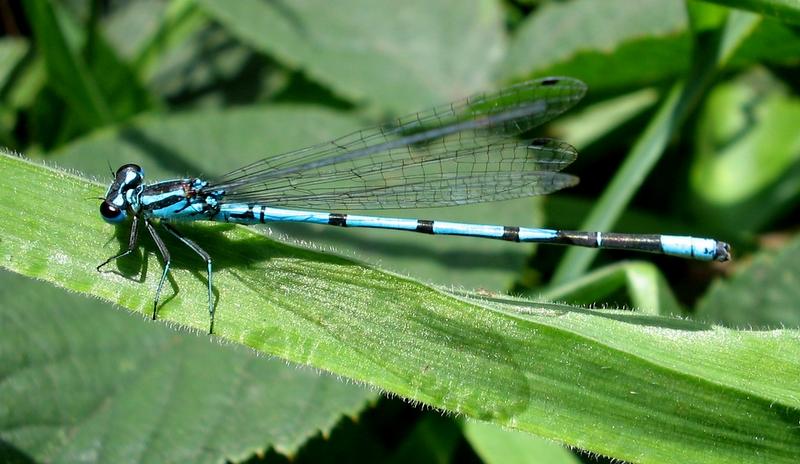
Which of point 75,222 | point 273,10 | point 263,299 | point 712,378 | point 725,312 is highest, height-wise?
point 273,10

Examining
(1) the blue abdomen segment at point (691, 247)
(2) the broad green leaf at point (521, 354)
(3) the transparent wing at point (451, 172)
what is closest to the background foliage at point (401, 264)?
(2) the broad green leaf at point (521, 354)

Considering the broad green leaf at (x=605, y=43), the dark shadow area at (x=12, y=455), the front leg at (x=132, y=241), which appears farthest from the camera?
the broad green leaf at (x=605, y=43)

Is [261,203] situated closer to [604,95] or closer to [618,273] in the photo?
[618,273]

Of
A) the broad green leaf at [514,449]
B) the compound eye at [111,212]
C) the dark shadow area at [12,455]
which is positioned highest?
the compound eye at [111,212]

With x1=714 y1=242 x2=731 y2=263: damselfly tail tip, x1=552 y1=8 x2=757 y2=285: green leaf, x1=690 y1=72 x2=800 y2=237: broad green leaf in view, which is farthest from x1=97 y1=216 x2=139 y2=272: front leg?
x1=690 y1=72 x2=800 y2=237: broad green leaf

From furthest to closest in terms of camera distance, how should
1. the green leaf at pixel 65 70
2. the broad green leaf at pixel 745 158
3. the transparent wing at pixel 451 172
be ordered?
1. the broad green leaf at pixel 745 158
2. the green leaf at pixel 65 70
3. the transparent wing at pixel 451 172

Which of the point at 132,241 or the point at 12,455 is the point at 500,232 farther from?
the point at 12,455

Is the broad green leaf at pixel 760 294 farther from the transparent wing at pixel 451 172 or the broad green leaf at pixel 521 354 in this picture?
the broad green leaf at pixel 521 354

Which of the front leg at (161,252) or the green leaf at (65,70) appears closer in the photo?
the front leg at (161,252)

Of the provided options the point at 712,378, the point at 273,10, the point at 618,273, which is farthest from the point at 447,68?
the point at 712,378
